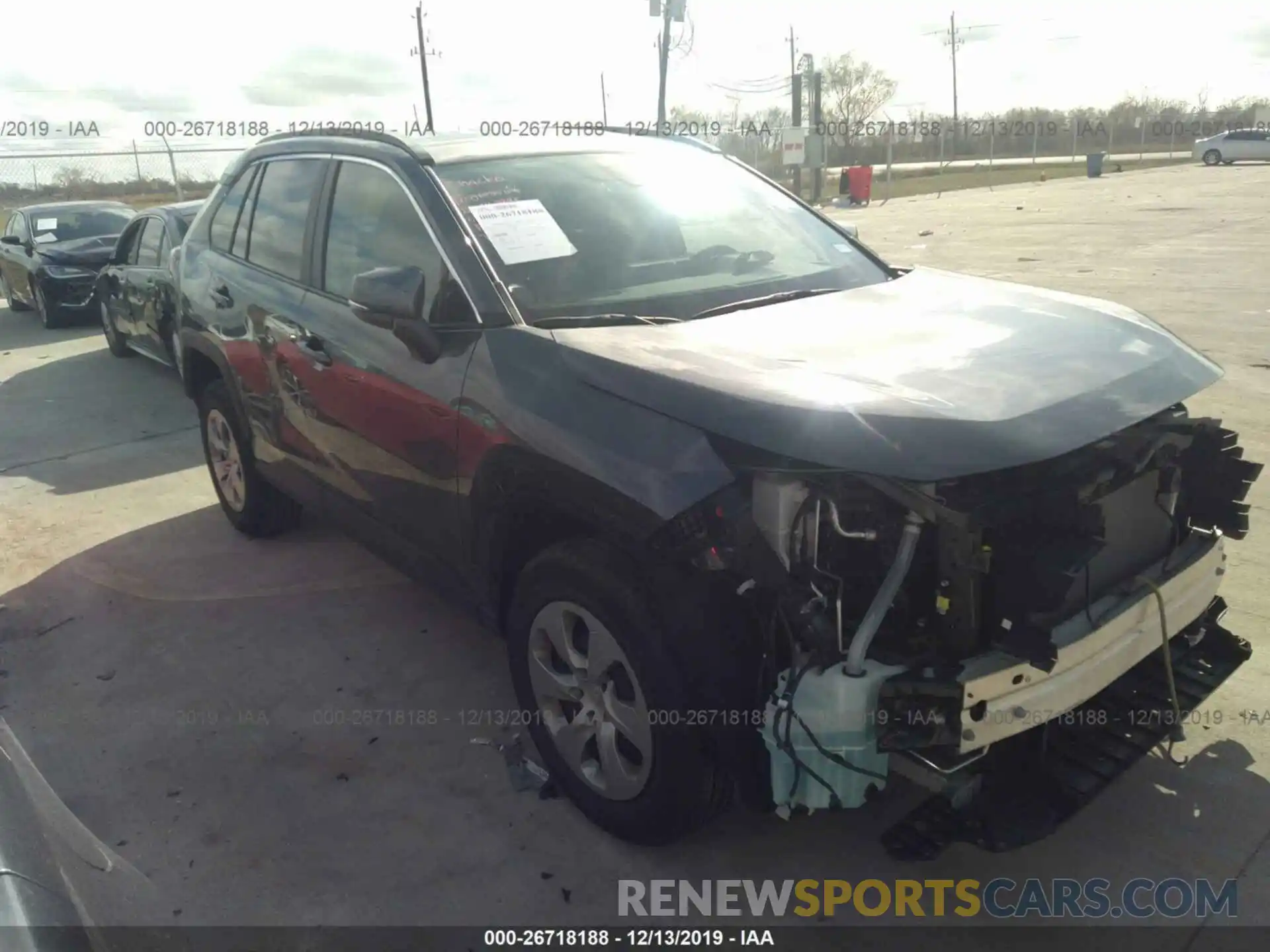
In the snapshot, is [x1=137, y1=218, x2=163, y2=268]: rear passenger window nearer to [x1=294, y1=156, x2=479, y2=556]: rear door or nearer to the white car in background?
[x1=294, y1=156, x2=479, y2=556]: rear door

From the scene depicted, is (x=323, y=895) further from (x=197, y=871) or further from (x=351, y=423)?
(x=351, y=423)

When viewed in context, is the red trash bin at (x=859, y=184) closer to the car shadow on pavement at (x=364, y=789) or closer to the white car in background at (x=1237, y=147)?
the white car in background at (x=1237, y=147)

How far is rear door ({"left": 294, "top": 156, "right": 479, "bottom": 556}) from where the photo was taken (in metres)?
3.18

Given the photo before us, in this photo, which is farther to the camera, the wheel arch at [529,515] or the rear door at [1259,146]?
the rear door at [1259,146]

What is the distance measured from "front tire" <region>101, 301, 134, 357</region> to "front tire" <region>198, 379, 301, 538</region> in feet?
17.3

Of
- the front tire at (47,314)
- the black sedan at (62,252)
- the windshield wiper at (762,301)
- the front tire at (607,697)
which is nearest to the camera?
the front tire at (607,697)

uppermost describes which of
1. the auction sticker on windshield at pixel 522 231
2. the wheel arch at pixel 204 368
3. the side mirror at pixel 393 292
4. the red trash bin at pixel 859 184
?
the red trash bin at pixel 859 184

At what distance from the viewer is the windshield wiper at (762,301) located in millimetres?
3139

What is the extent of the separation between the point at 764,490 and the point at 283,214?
9.42 ft

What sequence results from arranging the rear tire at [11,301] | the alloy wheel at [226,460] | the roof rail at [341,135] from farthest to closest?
the rear tire at [11,301] → the alloy wheel at [226,460] → the roof rail at [341,135]

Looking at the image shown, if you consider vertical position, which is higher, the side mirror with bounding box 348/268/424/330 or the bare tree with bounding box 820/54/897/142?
the bare tree with bounding box 820/54/897/142

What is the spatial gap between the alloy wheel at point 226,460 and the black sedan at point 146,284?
2.89 meters

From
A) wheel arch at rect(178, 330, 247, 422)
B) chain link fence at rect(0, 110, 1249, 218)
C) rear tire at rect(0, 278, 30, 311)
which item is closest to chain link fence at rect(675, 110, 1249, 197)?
chain link fence at rect(0, 110, 1249, 218)

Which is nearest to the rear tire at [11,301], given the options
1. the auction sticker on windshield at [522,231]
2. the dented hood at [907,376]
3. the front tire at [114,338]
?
the front tire at [114,338]
